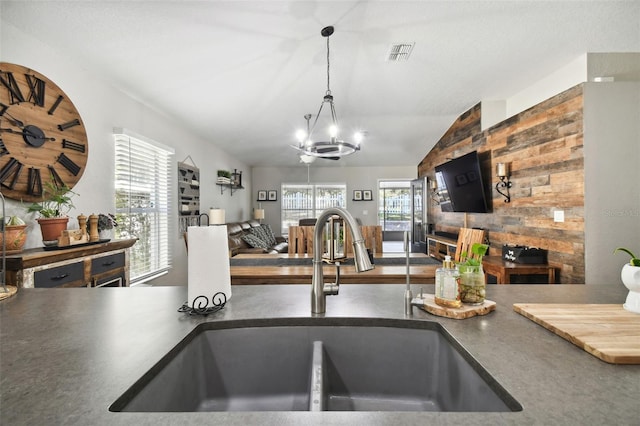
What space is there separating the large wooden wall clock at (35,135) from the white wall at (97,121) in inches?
3.7

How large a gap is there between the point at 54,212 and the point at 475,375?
2824 mm

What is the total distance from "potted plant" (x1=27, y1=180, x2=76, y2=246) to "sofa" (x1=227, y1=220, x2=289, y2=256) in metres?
2.50

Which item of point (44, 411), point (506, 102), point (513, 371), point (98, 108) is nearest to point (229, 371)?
point (44, 411)

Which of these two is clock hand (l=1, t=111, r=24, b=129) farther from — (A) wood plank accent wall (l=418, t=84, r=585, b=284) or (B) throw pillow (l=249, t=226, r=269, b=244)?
A: (A) wood plank accent wall (l=418, t=84, r=585, b=284)

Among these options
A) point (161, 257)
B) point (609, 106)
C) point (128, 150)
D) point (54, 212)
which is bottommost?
point (161, 257)

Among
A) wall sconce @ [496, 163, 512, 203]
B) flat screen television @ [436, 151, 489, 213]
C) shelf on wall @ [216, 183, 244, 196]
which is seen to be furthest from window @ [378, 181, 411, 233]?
wall sconce @ [496, 163, 512, 203]

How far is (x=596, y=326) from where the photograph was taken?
0.78 meters

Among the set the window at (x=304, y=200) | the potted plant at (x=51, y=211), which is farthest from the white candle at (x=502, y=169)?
the window at (x=304, y=200)

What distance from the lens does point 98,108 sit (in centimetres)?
282

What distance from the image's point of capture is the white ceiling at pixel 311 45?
2.32 m

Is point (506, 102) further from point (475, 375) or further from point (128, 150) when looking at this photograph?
point (128, 150)

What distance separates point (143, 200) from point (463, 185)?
14.6 feet

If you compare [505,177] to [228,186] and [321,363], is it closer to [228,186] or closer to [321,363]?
[321,363]

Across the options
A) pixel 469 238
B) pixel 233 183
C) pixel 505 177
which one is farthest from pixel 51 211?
pixel 505 177
